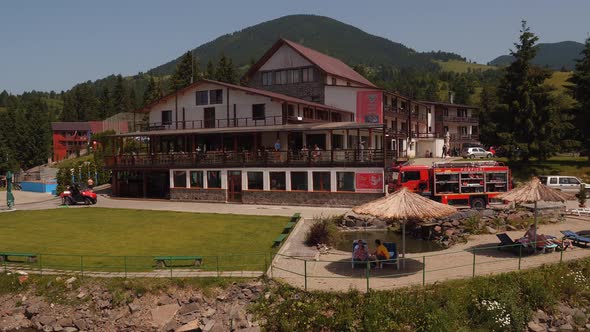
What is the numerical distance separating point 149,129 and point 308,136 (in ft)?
58.6

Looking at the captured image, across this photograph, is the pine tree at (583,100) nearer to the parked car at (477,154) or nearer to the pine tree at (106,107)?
the parked car at (477,154)

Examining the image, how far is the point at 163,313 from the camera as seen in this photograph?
17719mm

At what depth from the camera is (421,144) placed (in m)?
66.1

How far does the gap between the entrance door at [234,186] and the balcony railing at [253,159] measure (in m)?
0.78

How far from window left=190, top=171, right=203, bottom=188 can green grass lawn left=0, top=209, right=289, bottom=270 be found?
262 inches

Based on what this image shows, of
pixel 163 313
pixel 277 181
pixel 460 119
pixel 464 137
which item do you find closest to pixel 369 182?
pixel 277 181

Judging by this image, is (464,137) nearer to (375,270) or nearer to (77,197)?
(77,197)

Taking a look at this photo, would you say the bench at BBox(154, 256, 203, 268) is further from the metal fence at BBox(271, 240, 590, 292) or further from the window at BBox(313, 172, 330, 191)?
the window at BBox(313, 172, 330, 191)

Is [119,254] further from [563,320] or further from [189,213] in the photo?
[563,320]

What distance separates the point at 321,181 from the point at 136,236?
15.1 m

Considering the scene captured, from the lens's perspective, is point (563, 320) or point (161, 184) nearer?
point (563, 320)

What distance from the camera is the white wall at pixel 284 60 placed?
169 feet

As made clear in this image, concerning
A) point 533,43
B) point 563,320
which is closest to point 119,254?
point 563,320

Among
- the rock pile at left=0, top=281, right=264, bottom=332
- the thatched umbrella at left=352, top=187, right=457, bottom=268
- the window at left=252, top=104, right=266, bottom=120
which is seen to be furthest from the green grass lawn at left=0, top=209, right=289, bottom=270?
the window at left=252, top=104, right=266, bottom=120
